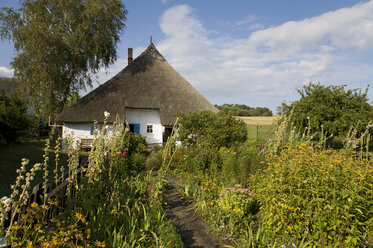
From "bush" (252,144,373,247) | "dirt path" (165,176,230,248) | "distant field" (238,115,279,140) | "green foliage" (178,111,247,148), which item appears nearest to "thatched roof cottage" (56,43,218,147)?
"distant field" (238,115,279,140)

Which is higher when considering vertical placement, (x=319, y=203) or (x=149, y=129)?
(x=149, y=129)

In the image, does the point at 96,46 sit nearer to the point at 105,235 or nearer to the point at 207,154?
the point at 207,154

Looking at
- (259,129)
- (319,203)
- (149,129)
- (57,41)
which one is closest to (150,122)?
(149,129)

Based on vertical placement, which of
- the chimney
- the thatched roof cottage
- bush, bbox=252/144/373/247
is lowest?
bush, bbox=252/144/373/247

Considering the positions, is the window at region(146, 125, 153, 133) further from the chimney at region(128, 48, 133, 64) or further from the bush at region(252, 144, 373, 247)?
the bush at region(252, 144, 373, 247)

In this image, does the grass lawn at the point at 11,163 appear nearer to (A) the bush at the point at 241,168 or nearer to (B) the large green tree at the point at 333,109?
(A) the bush at the point at 241,168

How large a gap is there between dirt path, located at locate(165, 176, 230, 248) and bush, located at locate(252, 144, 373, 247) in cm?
84

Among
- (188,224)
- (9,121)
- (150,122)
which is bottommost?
(188,224)

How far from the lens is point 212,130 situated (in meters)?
9.30

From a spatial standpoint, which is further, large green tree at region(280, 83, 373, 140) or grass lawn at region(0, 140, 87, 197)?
large green tree at region(280, 83, 373, 140)

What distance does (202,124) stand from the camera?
395 inches

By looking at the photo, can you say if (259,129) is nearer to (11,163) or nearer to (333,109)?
(333,109)

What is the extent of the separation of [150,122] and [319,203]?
47.7 ft

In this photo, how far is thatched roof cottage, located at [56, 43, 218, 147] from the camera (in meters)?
15.8
